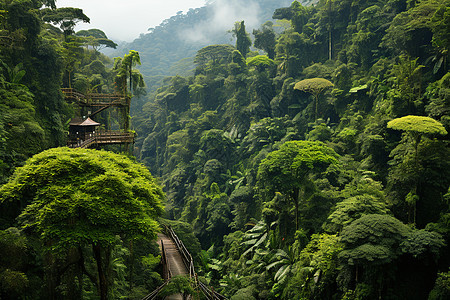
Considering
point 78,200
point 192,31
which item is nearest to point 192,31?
point 192,31

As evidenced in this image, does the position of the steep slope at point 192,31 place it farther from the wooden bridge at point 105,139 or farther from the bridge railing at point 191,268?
the bridge railing at point 191,268

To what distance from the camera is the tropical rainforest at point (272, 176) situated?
856 cm

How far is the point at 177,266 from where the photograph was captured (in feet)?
53.4

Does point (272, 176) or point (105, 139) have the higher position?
point (105, 139)

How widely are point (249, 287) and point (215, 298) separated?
7083mm

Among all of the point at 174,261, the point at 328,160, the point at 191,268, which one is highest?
the point at 328,160

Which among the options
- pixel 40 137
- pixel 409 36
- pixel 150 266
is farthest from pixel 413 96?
pixel 40 137

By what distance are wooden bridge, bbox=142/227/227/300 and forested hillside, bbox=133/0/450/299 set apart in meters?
3.16

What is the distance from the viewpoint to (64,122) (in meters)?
21.3

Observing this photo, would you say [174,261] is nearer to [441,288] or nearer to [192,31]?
[441,288]

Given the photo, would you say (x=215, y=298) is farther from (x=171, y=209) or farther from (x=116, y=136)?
(x=171, y=209)

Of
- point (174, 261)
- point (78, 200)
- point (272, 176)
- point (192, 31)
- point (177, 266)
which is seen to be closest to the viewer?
point (78, 200)

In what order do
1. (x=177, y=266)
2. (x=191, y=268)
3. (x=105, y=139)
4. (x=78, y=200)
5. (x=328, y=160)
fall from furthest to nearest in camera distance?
(x=105, y=139) < (x=328, y=160) < (x=177, y=266) < (x=191, y=268) < (x=78, y=200)

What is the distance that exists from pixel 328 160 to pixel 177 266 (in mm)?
10062
